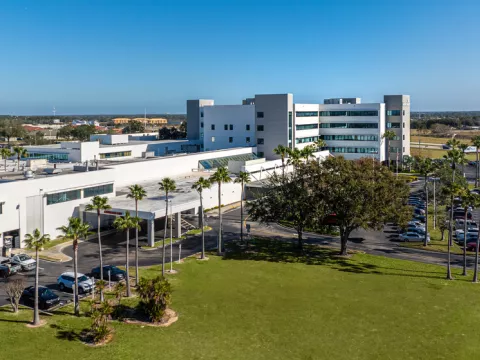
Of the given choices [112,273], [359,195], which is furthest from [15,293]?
[359,195]

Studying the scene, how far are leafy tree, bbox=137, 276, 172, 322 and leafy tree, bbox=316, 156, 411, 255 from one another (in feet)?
76.4

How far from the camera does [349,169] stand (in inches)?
2108

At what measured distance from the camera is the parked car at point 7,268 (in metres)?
44.4

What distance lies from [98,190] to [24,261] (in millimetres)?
19013

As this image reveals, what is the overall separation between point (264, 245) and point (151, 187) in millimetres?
24466

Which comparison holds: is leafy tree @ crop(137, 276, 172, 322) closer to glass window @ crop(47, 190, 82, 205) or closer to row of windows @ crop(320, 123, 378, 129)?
glass window @ crop(47, 190, 82, 205)

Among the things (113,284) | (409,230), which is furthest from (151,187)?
(409,230)

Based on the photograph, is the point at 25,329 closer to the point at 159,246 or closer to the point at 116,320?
the point at 116,320

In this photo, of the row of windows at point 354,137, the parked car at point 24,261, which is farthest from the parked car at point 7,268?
the row of windows at point 354,137

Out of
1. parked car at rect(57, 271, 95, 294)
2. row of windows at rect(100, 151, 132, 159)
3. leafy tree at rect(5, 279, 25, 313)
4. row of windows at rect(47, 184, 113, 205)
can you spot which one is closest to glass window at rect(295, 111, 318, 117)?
row of windows at rect(100, 151, 132, 159)

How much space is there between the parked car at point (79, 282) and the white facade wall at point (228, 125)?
2997 inches

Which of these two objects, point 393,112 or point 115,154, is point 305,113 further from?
point 115,154

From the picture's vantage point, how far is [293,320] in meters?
35.9

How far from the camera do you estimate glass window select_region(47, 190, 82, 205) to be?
5775 centimetres
